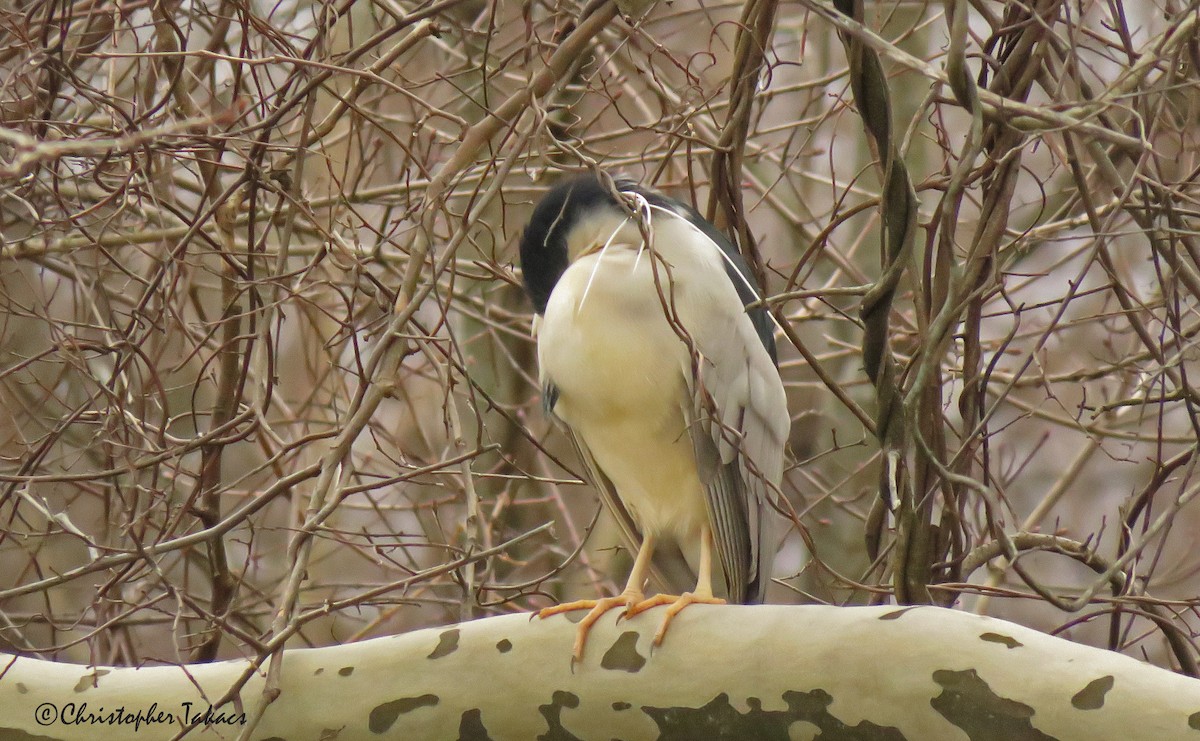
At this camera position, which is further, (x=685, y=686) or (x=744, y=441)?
(x=744, y=441)

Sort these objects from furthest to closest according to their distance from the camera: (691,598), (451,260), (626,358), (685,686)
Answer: (626,358), (691,598), (451,260), (685,686)

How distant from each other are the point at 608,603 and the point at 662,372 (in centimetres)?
60

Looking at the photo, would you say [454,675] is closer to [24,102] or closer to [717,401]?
[717,401]

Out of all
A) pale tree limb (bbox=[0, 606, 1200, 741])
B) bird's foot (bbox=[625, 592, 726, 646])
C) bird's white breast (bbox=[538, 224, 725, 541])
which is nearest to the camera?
pale tree limb (bbox=[0, 606, 1200, 741])

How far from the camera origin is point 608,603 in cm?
227

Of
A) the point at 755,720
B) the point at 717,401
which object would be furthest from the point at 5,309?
the point at 755,720

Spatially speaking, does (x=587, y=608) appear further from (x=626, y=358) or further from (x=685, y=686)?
(x=626, y=358)

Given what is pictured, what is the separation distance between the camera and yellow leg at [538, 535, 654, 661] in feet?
6.60

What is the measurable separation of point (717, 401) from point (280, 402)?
6.60 feet

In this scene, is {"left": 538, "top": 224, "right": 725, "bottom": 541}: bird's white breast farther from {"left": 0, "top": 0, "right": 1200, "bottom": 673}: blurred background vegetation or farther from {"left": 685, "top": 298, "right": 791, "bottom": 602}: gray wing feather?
{"left": 0, "top": 0, "right": 1200, "bottom": 673}: blurred background vegetation

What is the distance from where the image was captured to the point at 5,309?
2678mm

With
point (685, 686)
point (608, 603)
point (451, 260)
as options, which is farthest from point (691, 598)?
point (451, 260)

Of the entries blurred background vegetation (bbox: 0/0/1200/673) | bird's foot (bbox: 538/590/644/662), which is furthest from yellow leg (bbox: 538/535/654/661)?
blurred background vegetation (bbox: 0/0/1200/673)

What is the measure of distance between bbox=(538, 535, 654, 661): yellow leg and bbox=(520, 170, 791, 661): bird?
0.03ft
